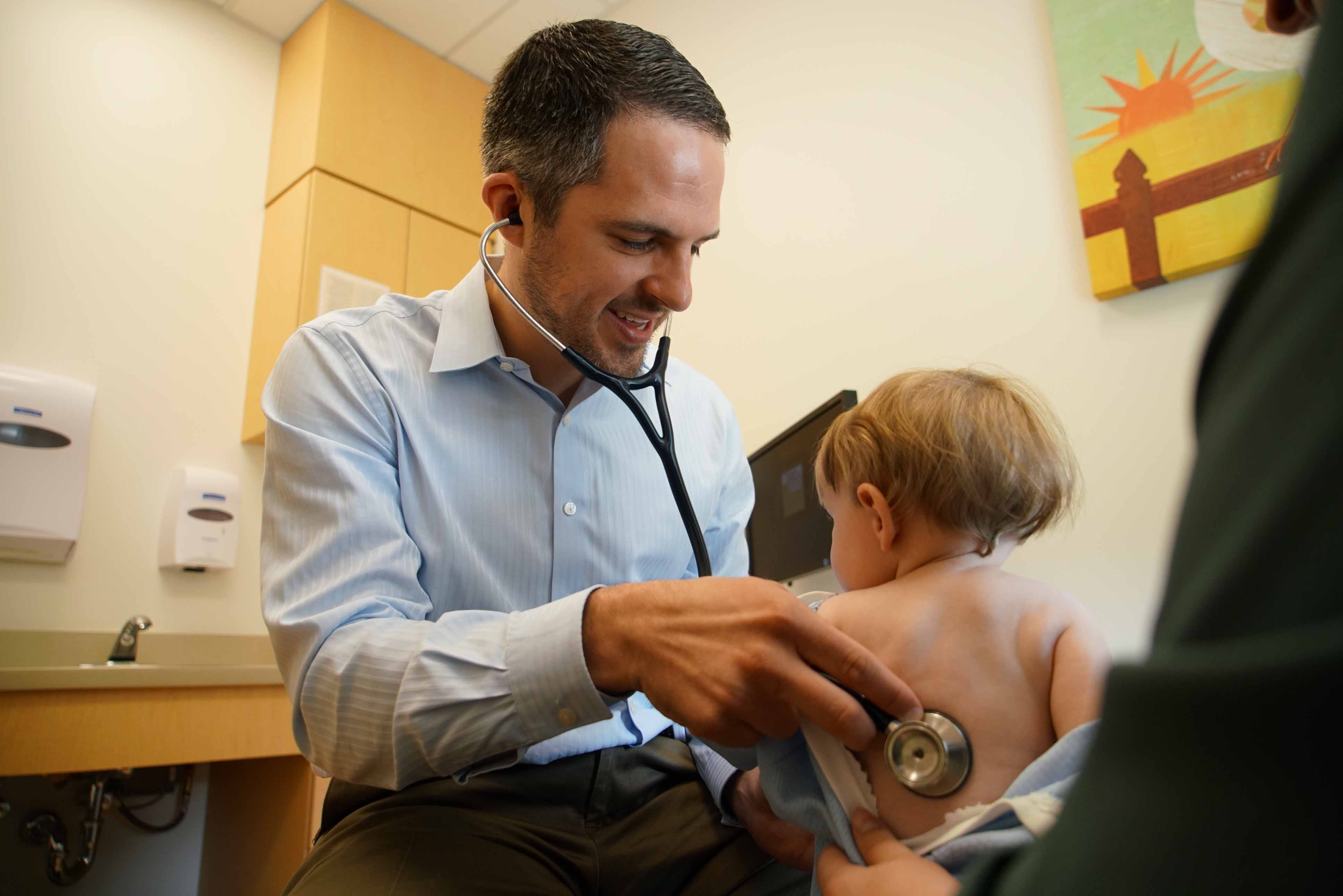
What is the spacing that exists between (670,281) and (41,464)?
2232 millimetres

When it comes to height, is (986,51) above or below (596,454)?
above

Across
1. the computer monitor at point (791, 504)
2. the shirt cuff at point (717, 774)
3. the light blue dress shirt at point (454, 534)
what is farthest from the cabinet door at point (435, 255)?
the shirt cuff at point (717, 774)

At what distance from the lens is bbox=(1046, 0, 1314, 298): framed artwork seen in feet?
5.54

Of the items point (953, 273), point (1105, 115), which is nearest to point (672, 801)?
point (953, 273)

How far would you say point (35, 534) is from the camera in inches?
96.1

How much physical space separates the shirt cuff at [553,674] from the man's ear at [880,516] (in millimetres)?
322

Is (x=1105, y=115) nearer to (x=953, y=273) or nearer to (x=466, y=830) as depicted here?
(x=953, y=273)

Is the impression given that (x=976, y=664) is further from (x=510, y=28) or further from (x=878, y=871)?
(x=510, y=28)

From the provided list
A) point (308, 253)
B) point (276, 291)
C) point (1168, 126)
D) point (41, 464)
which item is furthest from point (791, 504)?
point (41, 464)

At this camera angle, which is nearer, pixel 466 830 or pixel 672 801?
pixel 466 830

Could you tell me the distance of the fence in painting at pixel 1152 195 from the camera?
1.69 m

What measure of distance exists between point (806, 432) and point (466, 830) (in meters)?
1.30

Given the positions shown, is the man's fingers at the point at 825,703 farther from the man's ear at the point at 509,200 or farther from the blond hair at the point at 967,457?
the man's ear at the point at 509,200

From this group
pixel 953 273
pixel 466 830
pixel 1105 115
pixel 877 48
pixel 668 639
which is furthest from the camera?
pixel 877 48
